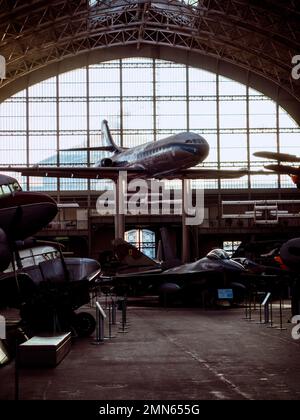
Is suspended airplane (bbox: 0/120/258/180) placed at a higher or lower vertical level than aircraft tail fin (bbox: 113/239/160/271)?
higher

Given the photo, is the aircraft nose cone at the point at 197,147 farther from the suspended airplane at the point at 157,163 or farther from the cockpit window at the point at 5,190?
the cockpit window at the point at 5,190

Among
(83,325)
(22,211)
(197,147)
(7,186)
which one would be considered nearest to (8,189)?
(7,186)

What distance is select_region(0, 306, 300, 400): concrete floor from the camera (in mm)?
9969

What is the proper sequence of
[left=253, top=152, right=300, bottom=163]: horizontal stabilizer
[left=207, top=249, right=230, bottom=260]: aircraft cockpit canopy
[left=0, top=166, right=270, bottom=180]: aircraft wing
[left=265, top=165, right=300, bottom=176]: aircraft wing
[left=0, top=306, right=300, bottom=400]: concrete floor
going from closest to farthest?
[left=0, top=306, right=300, bottom=400]: concrete floor
[left=253, top=152, right=300, bottom=163]: horizontal stabilizer
[left=265, top=165, right=300, bottom=176]: aircraft wing
[left=207, top=249, right=230, bottom=260]: aircraft cockpit canopy
[left=0, top=166, right=270, bottom=180]: aircraft wing

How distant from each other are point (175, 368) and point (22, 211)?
6.06 metres

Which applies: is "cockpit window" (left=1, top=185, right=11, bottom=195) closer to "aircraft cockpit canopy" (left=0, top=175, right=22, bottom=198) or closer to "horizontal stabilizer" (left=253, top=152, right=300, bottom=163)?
"aircraft cockpit canopy" (left=0, top=175, right=22, bottom=198)

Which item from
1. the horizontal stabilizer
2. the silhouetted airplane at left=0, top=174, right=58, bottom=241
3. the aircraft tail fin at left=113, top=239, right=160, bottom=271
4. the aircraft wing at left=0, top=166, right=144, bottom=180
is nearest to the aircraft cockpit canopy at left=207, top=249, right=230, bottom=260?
the aircraft tail fin at left=113, top=239, right=160, bottom=271

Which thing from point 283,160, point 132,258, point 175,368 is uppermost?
point 283,160

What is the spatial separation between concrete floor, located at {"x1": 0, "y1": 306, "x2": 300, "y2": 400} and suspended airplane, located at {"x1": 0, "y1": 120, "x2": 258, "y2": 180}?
17.4 m

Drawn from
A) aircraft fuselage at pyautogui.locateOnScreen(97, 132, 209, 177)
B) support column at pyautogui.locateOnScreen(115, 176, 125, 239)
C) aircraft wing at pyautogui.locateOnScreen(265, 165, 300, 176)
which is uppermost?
aircraft fuselage at pyautogui.locateOnScreen(97, 132, 209, 177)

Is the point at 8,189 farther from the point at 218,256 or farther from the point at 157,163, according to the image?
the point at 157,163

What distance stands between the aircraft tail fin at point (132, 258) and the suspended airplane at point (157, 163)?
7.06 m

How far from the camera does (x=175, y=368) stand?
12.4 m
